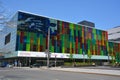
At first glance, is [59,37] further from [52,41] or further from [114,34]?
[114,34]

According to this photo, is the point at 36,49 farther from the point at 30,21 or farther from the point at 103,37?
the point at 103,37

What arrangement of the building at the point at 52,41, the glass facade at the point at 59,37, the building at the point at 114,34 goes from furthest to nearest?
the building at the point at 114,34 < the glass facade at the point at 59,37 < the building at the point at 52,41

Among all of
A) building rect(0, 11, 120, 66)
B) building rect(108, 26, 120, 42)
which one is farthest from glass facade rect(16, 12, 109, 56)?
building rect(108, 26, 120, 42)

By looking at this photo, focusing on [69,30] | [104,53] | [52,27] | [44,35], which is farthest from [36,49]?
[104,53]

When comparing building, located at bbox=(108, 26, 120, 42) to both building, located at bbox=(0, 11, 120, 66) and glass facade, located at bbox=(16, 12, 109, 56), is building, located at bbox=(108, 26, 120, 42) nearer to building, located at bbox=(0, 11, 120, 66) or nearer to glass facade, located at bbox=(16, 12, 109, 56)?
glass facade, located at bbox=(16, 12, 109, 56)

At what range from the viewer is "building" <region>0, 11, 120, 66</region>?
82.8 metres

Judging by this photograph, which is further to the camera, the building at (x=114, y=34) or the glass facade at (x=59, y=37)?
the building at (x=114, y=34)

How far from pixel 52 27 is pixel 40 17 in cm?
770

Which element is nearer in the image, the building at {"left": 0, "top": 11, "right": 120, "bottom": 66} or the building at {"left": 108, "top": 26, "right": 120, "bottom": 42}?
the building at {"left": 0, "top": 11, "right": 120, "bottom": 66}

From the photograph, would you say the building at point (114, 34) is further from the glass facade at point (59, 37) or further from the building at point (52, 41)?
the building at point (52, 41)

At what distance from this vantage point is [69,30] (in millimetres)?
100000

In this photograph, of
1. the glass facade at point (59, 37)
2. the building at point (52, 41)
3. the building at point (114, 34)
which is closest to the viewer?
the building at point (52, 41)

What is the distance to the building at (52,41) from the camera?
272 ft

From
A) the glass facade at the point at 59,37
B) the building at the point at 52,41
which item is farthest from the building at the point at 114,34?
the building at the point at 52,41
